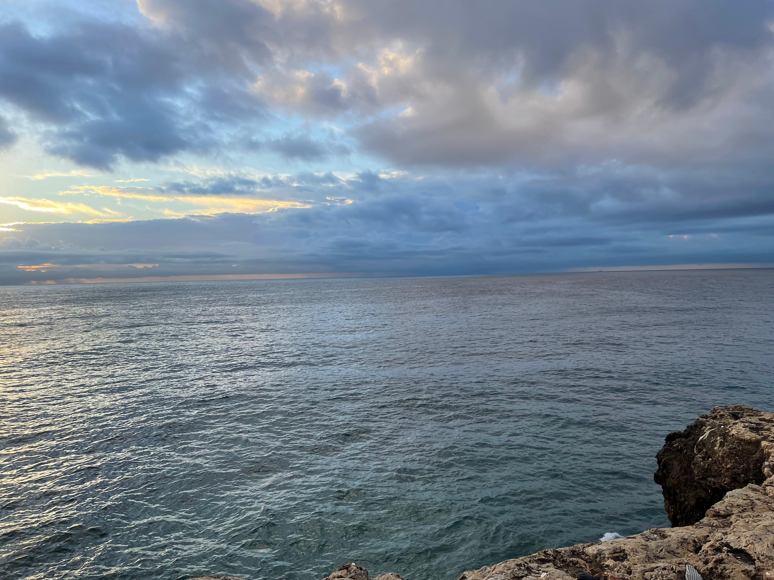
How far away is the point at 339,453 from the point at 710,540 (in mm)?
16470

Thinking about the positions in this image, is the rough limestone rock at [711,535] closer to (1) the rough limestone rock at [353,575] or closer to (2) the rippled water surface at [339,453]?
(1) the rough limestone rock at [353,575]

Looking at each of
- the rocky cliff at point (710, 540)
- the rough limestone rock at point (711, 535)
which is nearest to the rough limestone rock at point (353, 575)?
the rocky cliff at point (710, 540)

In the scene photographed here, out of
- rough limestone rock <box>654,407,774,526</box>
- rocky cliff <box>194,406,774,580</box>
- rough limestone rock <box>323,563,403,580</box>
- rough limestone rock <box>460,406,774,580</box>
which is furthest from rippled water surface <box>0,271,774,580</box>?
rough limestone rock <box>323,563,403,580</box>

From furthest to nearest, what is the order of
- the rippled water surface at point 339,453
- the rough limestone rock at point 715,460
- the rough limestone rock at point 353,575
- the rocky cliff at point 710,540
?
the rippled water surface at point 339,453 < the rough limestone rock at point 715,460 < the rough limestone rock at point 353,575 < the rocky cliff at point 710,540

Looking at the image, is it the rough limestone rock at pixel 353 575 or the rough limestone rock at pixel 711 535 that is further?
the rough limestone rock at pixel 353 575

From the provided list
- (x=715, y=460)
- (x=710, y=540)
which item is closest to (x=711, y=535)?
(x=710, y=540)

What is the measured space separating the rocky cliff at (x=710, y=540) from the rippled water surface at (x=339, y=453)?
4.56 metres

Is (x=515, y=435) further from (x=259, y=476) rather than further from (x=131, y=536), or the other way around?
(x=131, y=536)

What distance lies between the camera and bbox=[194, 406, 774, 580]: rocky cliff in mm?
6906

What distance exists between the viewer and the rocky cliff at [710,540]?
691 cm

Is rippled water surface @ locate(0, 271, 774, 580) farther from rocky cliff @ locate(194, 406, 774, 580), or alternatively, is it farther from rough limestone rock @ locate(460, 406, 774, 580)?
rocky cliff @ locate(194, 406, 774, 580)

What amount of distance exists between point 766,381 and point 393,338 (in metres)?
39.8

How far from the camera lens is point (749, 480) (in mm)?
10938

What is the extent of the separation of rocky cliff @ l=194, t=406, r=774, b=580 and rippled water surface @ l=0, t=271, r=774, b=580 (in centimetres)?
→ 456
